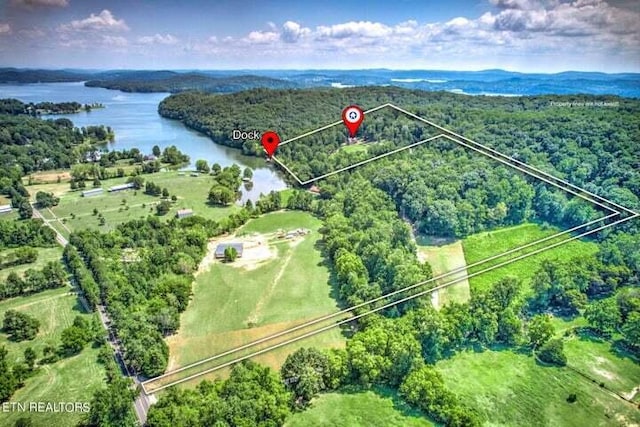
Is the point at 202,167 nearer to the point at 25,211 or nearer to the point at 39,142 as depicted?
the point at 25,211

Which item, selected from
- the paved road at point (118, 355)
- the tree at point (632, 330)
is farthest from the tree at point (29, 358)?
the tree at point (632, 330)

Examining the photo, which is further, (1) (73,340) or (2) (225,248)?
(2) (225,248)

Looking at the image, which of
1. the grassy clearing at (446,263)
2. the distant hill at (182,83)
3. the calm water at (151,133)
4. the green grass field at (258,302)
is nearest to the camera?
the green grass field at (258,302)

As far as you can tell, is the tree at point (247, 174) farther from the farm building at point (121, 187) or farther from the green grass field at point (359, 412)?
the green grass field at point (359, 412)

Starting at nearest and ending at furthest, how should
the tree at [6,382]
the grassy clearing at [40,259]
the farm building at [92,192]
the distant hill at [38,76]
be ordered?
1. the tree at [6,382]
2. the grassy clearing at [40,259]
3. the farm building at [92,192]
4. the distant hill at [38,76]

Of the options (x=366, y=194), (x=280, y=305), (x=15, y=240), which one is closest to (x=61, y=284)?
(x=15, y=240)

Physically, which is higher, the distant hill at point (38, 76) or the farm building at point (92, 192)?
the distant hill at point (38, 76)

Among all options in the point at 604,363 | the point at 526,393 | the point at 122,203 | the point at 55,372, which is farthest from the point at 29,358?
the point at 604,363

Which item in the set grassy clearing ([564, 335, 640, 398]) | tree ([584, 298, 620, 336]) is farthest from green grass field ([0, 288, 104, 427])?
tree ([584, 298, 620, 336])
